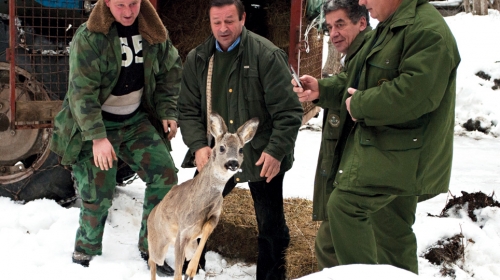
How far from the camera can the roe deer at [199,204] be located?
12.0 feet

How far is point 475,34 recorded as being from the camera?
46.6 ft

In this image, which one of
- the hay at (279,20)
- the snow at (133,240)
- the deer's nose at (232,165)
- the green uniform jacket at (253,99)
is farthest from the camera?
the hay at (279,20)

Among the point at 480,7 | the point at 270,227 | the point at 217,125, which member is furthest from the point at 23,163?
the point at 480,7

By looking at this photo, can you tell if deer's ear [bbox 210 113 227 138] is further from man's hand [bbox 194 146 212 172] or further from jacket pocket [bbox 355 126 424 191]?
jacket pocket [bbox 355 126 424 191]

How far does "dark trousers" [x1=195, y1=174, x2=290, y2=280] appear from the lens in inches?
172

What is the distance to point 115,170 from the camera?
15.8 ft

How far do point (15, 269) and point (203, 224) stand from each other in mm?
1767

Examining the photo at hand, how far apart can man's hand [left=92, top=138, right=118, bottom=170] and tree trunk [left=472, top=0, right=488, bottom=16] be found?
13.2 m

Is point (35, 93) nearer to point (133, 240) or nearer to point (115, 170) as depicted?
point (115, 170)

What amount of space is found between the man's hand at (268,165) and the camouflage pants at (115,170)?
0.99 meters

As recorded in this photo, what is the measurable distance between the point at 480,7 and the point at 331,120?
13215 millimetres

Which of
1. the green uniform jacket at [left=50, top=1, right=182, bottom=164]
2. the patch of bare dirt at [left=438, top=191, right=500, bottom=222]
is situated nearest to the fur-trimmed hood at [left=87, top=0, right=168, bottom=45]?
the green uniform jacket at [left=50, top=1, right=182, bottom=164]

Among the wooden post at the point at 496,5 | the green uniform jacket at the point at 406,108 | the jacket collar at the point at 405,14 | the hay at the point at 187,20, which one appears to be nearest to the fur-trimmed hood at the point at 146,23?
the green uniform jacket at the point at 406,108

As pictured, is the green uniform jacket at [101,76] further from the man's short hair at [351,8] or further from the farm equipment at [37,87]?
the man's short hair at [351,8]
